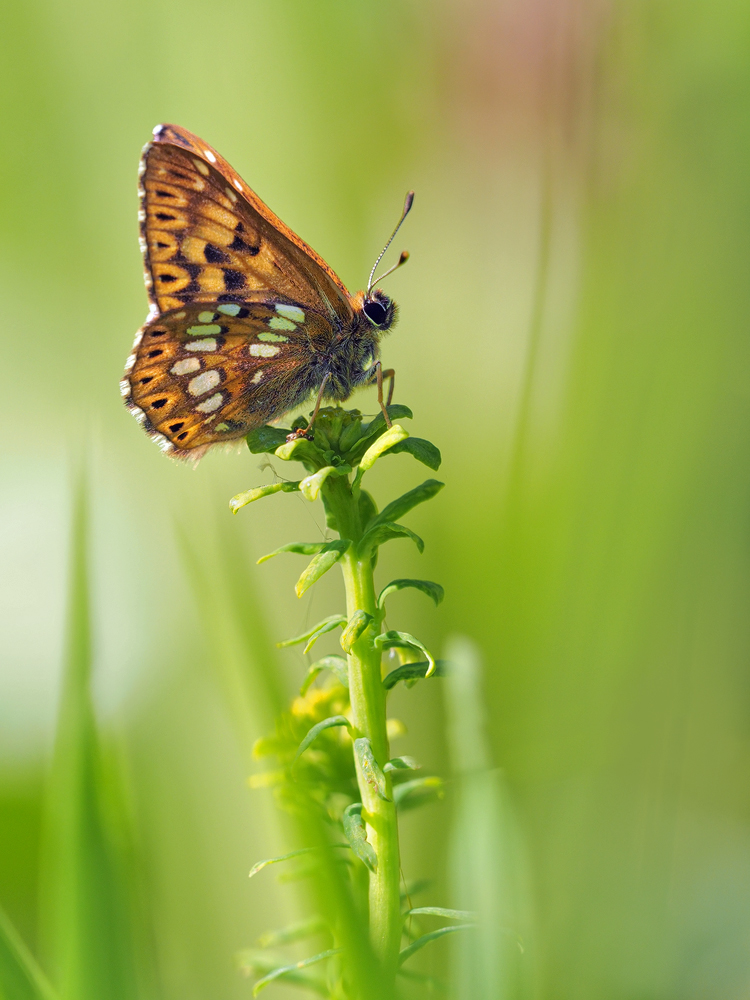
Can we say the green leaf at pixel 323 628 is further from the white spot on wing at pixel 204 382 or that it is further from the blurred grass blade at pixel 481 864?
the white spot on wing at pixel 204 382

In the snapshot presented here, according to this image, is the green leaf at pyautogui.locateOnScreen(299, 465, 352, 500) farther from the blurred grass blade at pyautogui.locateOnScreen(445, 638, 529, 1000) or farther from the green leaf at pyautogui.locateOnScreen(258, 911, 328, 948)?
the green leaf at pyautogui.locateOnScreen(258, 911, 328, 948)

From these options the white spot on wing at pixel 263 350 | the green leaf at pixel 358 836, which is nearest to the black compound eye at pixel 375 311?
the white spot on wing at pixel 263 350

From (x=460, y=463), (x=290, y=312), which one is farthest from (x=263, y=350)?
(x=460, y=463)

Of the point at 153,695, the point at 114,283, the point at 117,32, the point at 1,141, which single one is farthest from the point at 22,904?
the point at 117,32

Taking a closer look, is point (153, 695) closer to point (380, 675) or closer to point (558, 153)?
point (380, 675)

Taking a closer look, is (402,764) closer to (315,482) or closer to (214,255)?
(315,482)

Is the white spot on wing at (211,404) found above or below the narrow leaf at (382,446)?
above
